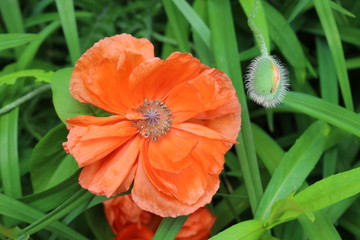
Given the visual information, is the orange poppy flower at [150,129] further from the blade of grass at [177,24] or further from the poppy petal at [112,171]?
the blade of grass at [177,24]

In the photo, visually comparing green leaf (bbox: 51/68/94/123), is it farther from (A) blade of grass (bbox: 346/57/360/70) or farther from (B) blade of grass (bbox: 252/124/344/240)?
(A) blade of grass (bbox: 346/57/360/70)

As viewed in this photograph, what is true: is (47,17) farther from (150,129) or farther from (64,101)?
(150,129)

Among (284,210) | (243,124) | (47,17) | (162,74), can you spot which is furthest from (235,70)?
(47,17)

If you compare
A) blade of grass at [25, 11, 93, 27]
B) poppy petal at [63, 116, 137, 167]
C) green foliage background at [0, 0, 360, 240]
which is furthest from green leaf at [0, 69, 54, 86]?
blade of grass at [25, 11, 93, 27]

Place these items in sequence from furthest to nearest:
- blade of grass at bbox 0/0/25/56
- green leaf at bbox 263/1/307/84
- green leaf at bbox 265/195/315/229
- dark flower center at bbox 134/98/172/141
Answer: blade of grass at bbox 0/0/25/56, green leaf at bbox 263/1/307/84, dark flower center at bbox 134/98/172/141, green leaf at bbox 265/195/315/229

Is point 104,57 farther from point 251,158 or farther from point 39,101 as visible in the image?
point 39,101

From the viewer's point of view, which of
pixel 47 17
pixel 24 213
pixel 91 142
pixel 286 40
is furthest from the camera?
pixel 47 17

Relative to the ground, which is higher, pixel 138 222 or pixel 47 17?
pixel 47 17
